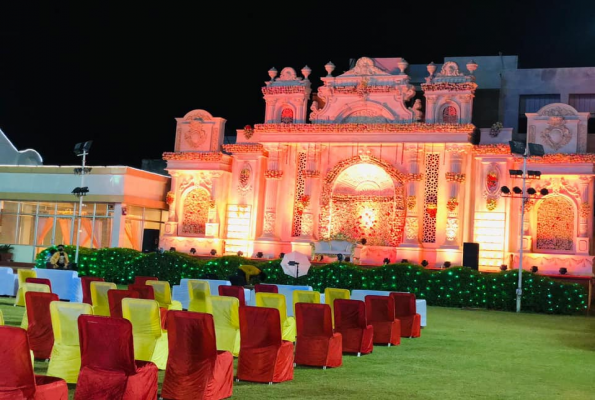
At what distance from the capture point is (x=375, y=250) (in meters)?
28.5

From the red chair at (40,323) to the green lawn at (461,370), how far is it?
0.40m

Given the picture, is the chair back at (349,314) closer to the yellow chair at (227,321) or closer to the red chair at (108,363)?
the yellow chair at (227,321)

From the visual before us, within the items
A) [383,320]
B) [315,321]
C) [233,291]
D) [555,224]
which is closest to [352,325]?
[315,321]

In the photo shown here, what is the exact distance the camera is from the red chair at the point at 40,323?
9891mm

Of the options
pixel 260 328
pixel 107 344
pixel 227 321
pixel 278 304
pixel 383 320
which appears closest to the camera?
pixel 107 344

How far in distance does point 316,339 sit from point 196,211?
71.0 feet

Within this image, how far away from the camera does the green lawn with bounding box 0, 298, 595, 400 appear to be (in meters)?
8.74

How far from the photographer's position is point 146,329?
9023mm

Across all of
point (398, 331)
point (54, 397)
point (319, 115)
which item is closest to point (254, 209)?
point (319, 115)

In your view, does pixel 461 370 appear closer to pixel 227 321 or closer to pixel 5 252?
pixel 227 321

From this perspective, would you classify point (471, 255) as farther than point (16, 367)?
Yes

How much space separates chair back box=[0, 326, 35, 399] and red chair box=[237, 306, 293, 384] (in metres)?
3.50

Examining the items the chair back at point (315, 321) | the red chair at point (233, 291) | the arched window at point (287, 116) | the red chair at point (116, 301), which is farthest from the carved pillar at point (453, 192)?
the red chair at point (116, 301)

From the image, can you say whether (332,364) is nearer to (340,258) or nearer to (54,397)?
(54,397)
